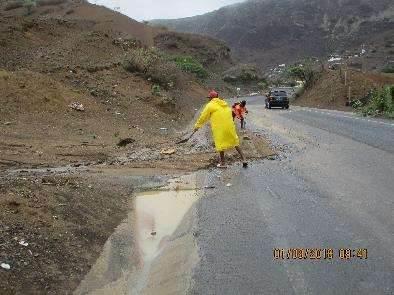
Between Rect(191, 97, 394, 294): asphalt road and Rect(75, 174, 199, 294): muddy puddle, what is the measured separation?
451 millimetres

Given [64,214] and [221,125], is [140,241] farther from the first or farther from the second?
[221,125]

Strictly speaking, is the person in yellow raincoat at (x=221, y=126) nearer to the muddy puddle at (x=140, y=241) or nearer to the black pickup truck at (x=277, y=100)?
the muddy puddle at (x=140, y=241)

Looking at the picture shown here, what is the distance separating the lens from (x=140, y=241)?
7.09m

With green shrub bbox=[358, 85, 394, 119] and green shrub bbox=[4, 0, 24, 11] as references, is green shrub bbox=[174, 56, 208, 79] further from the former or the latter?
green shrub bbox=[358, 85, 394, 119]

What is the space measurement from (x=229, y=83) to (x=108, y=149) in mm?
75000

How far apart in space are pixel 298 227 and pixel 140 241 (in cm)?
204

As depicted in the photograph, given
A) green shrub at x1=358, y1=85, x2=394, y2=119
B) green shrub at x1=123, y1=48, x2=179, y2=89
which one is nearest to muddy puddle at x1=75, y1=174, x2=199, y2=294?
green shrub at x1=123, y1=48, x2=179, y2=89

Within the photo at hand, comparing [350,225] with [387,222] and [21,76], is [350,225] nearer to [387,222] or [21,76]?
[387,222]

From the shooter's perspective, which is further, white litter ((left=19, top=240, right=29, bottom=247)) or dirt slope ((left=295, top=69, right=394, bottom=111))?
dirt slope ((left=295, top=69, right=394, bottom=111))

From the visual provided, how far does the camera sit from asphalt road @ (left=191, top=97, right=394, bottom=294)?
5.12 meters

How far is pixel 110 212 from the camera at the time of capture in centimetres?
805

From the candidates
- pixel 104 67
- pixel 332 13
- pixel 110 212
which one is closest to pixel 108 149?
pixel 110 212

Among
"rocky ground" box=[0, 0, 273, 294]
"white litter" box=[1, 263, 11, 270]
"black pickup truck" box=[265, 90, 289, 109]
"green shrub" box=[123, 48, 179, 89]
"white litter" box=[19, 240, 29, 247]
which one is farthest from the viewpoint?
"black pickup truck" box=[265, 90, 289, 109]

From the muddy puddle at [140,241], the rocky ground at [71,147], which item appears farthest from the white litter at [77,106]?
the muddy puddle at [140,241]
